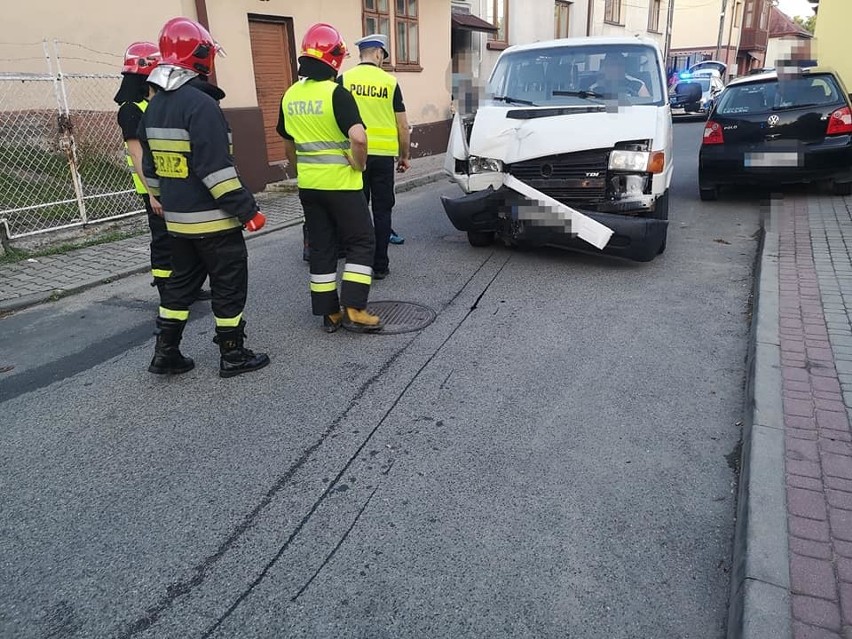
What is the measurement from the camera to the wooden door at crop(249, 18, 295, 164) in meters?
11.1

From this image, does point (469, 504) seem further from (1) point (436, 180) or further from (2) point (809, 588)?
(1) point (436, 180)

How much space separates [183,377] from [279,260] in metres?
3.04

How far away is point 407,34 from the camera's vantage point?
1495 cm

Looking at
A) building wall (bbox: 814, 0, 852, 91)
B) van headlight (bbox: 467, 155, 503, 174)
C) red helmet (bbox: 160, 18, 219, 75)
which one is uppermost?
building wall (bbox: 814, 0, 852, 91)

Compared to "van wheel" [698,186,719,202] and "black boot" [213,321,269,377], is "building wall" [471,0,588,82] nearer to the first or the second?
"van wheel" [698,186,719,202]

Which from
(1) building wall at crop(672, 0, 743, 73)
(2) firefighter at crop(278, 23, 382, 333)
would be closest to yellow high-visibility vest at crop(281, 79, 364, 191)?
(2) firefighter at crop(278, 23, 382, 333)

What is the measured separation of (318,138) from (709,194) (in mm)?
7053

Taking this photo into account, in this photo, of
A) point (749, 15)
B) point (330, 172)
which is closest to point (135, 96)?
point (330, 172)

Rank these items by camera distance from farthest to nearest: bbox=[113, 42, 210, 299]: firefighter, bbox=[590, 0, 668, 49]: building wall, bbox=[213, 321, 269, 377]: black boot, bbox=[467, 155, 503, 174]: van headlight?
bbox=[590, 0, 668, 49]: building wall < bbox=[467, 155, 503, 174]: van headlight < bbox=[113, 42, 210, 299]: firefighter < bbox=[213, 321, 269, 377]: black boot

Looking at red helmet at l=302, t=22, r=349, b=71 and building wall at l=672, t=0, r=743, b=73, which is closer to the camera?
red helmet at l=302, t=22, r=349, b=71

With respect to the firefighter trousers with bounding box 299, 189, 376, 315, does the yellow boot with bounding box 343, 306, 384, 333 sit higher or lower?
lower

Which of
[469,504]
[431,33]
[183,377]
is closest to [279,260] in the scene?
[183,377]

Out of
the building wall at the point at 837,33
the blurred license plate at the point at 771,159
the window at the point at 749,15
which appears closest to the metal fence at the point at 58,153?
the blurred license plate at the point at 771,159

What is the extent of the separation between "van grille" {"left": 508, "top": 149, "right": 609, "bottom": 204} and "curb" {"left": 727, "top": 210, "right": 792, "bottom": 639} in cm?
216
